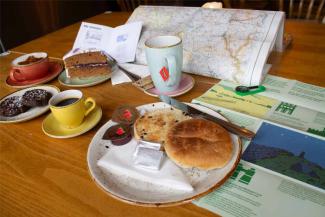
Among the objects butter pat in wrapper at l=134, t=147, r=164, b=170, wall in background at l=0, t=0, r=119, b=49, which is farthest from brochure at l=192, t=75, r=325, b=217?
wall in background at l=0, t=0, r=119, b=49

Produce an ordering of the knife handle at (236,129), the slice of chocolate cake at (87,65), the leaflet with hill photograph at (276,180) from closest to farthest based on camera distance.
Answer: the leaflet with hill photograph at (276,180) → the knife handle at (236,129) → the slice of chocolate cake at (87,65)

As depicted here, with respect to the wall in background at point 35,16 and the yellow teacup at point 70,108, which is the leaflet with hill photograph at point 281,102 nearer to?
the yellow teacup at point 70,108

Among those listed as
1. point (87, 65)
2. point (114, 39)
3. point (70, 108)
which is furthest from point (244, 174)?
point (114, 39)

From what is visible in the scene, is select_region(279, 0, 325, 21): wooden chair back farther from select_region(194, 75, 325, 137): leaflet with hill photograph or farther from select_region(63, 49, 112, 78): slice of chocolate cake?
select_region(63, 49, 112, 78): slice of chocolate cake

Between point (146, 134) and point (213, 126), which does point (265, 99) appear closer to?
point (213, 126)

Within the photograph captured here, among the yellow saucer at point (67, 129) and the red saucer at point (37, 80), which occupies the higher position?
the red saucer at point (37, 80)

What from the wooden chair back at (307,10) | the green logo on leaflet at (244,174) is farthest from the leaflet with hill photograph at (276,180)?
the wooden chair back at (307,10)
